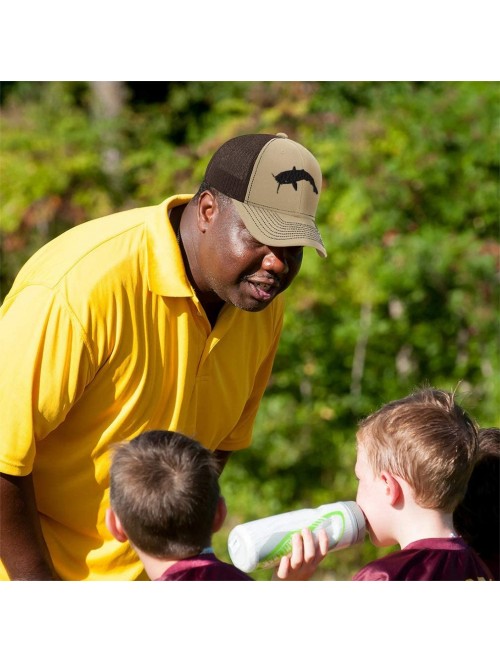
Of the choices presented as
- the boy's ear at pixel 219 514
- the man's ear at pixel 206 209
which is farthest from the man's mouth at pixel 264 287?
the boy's ear at pixel 219 514

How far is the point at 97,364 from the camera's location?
8.52 feet

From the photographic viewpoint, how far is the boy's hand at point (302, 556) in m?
2.54

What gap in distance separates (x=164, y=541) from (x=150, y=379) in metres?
0.58

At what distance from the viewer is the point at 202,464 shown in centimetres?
237

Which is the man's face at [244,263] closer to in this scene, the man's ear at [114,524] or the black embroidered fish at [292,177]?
the black embroidered fish at [292,177]

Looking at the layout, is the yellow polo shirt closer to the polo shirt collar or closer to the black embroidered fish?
the polo shirt collar

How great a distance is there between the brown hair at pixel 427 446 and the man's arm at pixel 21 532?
98 centimetres

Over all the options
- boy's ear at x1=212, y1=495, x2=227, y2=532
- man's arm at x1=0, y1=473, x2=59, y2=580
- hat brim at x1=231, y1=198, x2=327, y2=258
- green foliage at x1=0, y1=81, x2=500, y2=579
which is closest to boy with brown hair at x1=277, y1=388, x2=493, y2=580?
boy's ear at x1=212, y1=495, x2=227, y2=532

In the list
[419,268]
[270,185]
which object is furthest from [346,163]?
[270,185]

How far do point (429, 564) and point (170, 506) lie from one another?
74 centimetres

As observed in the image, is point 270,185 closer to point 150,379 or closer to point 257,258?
point 257,258

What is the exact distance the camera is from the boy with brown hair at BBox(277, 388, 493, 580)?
8.25 ft

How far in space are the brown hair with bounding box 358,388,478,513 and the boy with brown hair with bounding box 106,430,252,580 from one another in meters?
0.55

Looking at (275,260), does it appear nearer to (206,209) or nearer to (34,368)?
(206,209)
